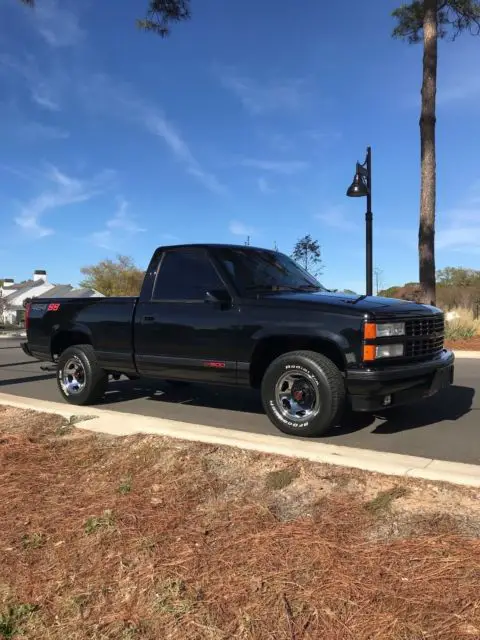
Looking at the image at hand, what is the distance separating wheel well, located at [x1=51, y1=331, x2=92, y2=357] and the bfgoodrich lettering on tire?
118 inches

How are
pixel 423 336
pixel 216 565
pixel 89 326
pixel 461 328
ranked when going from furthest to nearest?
pixel 461 328 < pixel 89 326 < pixel 423 336 < pixel 216 565

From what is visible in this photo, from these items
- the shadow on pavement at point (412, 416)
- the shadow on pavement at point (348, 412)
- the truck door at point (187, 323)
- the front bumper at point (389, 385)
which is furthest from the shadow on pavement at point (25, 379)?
the front bumper at point (389, 385)

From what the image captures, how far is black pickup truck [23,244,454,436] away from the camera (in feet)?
16.9

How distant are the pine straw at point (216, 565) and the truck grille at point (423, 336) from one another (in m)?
1.83

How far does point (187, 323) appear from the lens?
618 centimetres

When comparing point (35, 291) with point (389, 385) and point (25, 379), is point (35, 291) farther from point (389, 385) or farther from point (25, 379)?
point (389, 385)

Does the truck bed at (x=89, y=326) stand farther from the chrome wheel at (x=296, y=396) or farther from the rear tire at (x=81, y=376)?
the chrome wheel at (x=296, y=396)

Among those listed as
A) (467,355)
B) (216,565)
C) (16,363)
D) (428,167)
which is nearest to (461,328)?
(467,355)

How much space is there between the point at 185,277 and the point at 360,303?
2.08 metres

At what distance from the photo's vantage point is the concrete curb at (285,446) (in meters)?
4.05

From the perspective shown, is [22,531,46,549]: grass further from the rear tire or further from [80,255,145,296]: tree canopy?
[80,255,145,296]: tree canopy

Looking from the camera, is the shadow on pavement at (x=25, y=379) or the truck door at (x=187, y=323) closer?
the truck door at (x=187, y=323)

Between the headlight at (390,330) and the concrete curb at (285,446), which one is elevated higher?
the headlight at (390,330)

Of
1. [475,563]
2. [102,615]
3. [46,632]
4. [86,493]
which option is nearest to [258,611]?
[102,615]
